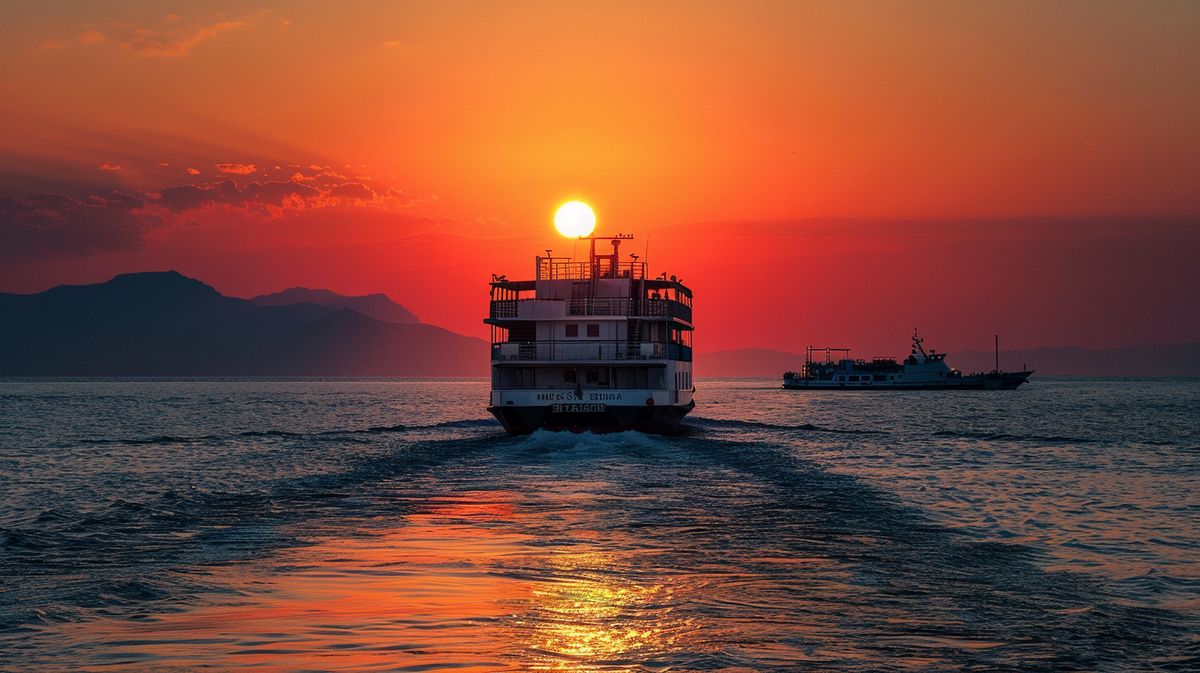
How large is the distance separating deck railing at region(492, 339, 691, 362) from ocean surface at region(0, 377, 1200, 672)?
496 inches

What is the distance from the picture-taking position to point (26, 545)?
20.0 meters

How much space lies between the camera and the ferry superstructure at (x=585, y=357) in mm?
50375

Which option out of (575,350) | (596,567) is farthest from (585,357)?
(596,567)

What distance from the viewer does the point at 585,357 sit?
Answer: 53.0m

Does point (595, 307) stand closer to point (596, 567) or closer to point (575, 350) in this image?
point (575, 350)

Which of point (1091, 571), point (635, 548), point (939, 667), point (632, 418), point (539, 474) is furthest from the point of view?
point (632, 418)

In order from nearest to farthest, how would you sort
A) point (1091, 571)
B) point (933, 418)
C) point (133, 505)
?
point (1091, 571), point (133, 505), point (933, 418)

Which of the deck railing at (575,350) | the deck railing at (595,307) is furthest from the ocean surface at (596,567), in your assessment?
the deck railing at (595,307)

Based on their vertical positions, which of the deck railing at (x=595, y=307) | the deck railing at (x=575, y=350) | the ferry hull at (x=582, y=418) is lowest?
the ferry hull at (x=582, y=418)

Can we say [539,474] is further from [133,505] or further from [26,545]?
[26,545]

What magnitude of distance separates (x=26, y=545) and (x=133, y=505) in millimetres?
7125

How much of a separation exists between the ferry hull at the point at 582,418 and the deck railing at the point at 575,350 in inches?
118

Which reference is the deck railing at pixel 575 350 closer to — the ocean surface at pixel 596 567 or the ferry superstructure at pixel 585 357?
the ferry superstructure at pixel 585 357

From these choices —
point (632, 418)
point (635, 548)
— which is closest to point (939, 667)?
point (635, 548)
